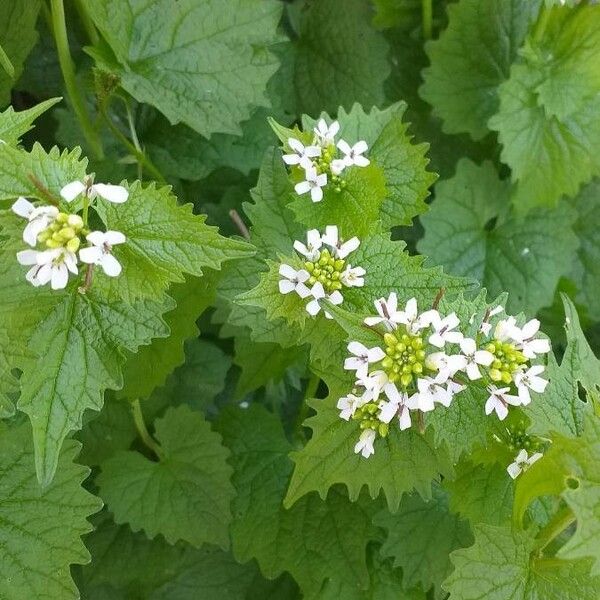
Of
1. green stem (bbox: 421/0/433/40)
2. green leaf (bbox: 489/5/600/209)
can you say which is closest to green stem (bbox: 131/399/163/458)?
green leaf (bbox: 489/5/600/209)

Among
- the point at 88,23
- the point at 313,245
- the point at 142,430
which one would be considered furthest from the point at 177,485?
the point at 88,23

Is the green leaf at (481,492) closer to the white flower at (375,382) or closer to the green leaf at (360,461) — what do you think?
the green leaf at (360,461)

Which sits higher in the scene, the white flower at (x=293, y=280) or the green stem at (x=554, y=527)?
the white flower at (x=293, y=280)

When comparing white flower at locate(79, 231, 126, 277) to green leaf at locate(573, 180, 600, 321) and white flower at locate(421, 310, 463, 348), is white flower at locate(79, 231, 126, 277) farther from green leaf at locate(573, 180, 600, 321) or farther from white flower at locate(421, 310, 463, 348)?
green leaf at locate(573, 180, 600, 321)

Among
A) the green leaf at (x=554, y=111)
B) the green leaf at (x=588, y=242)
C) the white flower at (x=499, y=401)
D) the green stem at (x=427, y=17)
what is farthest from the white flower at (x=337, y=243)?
the green leaf at (x=588, y=242)

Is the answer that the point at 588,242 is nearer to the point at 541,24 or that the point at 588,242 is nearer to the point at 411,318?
the point at 541,24

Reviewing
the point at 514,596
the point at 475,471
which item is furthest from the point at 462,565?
the point at 475,471

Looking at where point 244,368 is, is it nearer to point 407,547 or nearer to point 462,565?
point 407,547
